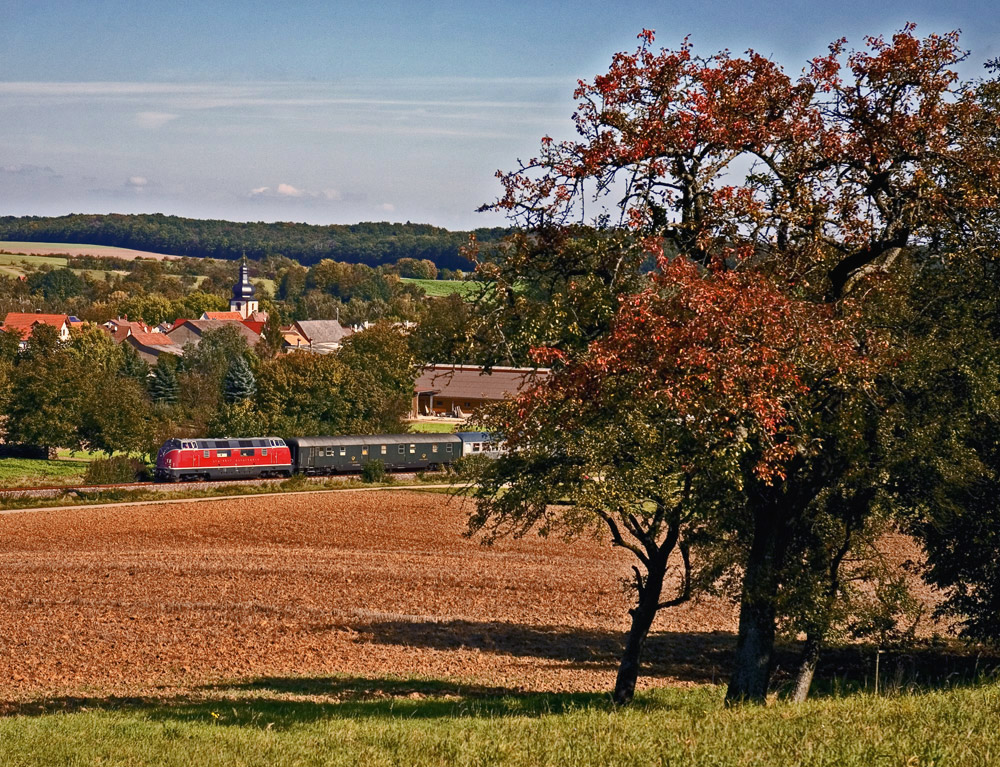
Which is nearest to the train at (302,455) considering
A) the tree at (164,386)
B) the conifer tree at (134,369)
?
the tree at (164,386)

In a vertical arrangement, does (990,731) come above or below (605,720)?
above

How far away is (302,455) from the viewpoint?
61.9 m

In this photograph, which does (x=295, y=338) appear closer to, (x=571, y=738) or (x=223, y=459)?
(x=223, y=459)

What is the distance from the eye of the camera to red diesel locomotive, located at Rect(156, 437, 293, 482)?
5703 cm

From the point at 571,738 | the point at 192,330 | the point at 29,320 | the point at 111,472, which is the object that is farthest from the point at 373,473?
the point at 192,330

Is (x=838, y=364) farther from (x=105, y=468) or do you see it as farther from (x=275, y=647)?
(x=105, y=468)

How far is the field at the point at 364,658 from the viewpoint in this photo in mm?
9977

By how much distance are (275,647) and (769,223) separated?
15697 mm

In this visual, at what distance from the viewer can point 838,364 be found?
13.7 m

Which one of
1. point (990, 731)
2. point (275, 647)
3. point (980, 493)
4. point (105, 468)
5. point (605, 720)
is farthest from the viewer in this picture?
point (105, 468)

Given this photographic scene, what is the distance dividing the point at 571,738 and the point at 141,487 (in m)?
47.8

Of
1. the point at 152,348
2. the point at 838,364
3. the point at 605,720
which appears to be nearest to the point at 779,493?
the point at 838,364

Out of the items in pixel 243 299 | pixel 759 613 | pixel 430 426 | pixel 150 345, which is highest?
pixel 243 299

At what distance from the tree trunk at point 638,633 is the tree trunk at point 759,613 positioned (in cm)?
288
